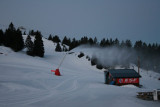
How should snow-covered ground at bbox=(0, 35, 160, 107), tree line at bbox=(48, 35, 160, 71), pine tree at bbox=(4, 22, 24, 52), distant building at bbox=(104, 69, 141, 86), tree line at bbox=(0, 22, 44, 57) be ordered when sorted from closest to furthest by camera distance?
1. snow-covered ground at bbox=(0, 35, 160, 107)
2. distant building at bbox=(104, 69, 141, 86)
3. pine tree at bbox=(4, 22, 24, 52)
4. tree line at bbox=(0, 22, 44, 57)
5. tree line at bbox=(48, 35, 160, 71)

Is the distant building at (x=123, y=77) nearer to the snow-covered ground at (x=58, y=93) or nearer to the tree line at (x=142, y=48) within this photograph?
the snow-covered ground at (x=58, y=93)

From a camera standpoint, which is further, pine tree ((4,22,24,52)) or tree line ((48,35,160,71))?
Answer: tree line ((48,35,160,71))

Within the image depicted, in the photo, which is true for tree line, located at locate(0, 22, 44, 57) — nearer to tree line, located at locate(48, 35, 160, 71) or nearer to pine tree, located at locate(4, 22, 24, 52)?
pine tree, located at locate(4, 22, 24, 52)

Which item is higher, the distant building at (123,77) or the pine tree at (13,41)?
the pine tree at (13,41)

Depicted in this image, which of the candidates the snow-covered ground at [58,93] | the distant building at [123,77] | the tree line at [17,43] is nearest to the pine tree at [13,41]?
the tree line at [17,43]

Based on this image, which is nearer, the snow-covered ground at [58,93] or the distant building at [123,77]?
the snow-covered ground at [58,93]

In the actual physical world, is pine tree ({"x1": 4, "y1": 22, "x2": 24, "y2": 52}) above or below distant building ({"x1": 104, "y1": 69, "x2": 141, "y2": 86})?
above

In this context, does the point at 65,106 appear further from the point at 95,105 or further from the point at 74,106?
the point at 95,105

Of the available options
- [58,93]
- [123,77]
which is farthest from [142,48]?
[58,93]

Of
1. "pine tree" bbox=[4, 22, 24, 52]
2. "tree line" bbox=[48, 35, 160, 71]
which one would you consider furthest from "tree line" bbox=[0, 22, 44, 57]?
"tree line" bbox=[48, 35, 160, 71]

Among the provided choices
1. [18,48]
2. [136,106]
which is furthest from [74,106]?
[18,48]

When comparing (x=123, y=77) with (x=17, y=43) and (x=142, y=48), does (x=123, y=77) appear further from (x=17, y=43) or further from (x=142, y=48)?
(x=142, y=48)

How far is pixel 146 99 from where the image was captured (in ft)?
33.8

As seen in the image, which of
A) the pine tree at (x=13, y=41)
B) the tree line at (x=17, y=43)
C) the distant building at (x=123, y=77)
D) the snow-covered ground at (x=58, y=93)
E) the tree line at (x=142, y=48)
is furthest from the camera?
the tree line at (x=142, y=48)
